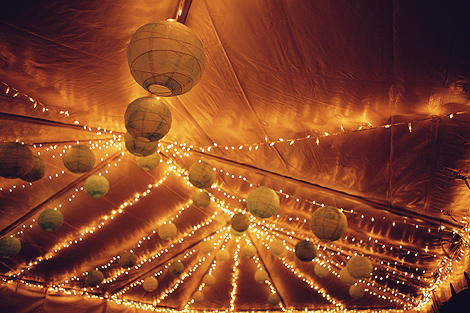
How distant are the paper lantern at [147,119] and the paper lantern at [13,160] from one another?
3.53 ft

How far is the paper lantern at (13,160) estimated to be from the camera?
7.25 feet

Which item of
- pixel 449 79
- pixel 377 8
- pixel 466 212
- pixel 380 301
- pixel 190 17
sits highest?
pixel 190 17

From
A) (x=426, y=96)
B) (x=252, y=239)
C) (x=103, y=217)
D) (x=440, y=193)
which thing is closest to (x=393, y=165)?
(x=440, y=193)

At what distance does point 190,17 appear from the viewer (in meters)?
1.99

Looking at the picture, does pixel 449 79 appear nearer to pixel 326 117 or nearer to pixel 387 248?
pixel 326 117

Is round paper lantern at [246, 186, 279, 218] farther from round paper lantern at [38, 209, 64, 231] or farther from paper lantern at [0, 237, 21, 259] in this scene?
paper lantern at [0, 237, 21, 259]

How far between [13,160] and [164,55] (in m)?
1.61

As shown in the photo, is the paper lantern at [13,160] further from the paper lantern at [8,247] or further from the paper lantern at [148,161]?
the paper lantern at [8,247]

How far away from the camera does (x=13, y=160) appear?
2227mm

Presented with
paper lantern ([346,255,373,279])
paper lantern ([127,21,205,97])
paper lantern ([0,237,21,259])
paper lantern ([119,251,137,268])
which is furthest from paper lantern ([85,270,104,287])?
paper lantern ([127,21,205,97])

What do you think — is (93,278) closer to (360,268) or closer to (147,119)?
(360,268)

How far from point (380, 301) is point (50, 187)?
553 centimetres

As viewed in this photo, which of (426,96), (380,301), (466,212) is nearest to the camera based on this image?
(426,96)

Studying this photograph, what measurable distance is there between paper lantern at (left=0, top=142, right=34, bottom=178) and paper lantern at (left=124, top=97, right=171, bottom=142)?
3.53 feet
